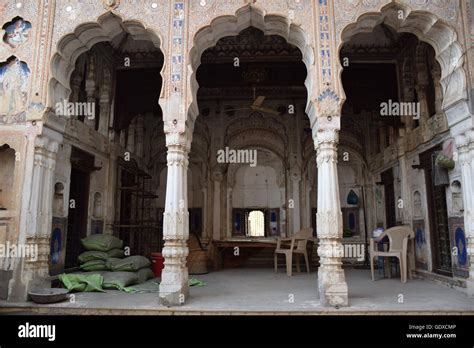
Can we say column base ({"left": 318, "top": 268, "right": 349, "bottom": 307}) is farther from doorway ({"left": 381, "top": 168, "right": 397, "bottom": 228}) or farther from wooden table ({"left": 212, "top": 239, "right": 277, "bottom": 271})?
doorway ({"left": 381, "top": 168, "right": 397, "bottom": 228})

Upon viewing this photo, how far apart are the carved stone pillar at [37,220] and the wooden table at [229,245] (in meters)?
5.88

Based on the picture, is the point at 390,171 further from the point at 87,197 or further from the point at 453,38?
the point at 87,197

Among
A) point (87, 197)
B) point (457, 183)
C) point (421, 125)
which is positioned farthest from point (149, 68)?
point (457, 183)

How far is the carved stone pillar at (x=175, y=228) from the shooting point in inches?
261

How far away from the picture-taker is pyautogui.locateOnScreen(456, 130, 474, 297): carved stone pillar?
6941mm

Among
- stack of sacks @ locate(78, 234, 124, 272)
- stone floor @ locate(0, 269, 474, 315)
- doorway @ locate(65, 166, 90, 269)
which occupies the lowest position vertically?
stone floor @ locate(0, 269, 474, 315)

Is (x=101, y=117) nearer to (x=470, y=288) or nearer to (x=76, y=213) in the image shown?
(x=76, y=213)

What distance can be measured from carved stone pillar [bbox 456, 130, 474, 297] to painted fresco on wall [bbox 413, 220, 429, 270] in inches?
101

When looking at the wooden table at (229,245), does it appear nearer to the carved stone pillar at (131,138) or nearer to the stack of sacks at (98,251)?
the stack of sacks at (98,251)

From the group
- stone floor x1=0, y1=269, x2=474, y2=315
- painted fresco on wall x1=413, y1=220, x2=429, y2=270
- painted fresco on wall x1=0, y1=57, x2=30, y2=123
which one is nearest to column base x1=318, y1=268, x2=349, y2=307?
stone floor x1=0, y1=269, x2=474, y2=315

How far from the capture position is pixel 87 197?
33.2 ft

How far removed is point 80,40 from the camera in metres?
7.96

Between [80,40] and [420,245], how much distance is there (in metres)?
9.37

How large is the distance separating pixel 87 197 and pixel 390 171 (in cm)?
889
